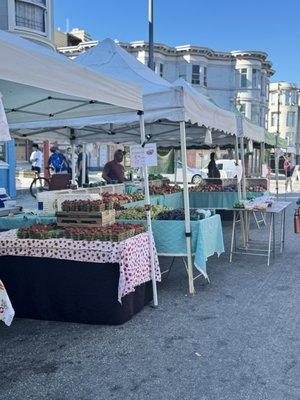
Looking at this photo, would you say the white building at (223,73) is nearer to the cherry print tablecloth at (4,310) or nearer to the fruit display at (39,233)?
the fruit display at (39,233)

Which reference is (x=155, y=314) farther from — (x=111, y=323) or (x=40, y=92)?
(x=40, y=92)

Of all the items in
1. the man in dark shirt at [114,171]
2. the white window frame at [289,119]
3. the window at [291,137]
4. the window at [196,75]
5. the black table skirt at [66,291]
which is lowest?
the black table skirt at [66,291]

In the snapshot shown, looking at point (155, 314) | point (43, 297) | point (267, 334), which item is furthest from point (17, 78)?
point (267, 334)

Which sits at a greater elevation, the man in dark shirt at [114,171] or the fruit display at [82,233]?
the man in dark shirt at [114,171]

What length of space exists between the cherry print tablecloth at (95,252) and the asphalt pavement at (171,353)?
19.4 inches

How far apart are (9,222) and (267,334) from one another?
3734mm

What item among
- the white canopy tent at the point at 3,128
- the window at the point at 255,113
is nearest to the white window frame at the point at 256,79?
the window at the point at 255,113

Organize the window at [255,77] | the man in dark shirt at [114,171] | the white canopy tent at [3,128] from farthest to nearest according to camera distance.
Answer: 1. the window at [255,77]
2. the man in dark shirt at [114,171]
3. the white canopy tent at [3,128]

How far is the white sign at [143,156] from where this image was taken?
5.36 m

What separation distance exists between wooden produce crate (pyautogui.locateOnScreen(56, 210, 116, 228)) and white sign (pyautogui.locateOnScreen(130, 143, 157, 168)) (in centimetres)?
68

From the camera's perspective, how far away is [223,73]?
1807 inches

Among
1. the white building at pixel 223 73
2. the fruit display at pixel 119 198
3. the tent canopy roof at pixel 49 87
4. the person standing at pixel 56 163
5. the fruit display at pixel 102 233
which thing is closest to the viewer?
the tent canopy roof at pixel 49 87

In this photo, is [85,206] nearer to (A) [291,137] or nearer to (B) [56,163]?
(B) [56,163]

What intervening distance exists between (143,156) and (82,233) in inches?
47.3
